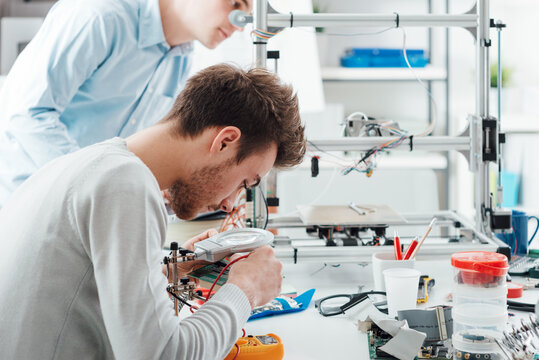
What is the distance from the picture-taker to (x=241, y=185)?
1.07 meters

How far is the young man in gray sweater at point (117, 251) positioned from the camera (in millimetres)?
768

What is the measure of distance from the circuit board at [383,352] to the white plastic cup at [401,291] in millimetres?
133

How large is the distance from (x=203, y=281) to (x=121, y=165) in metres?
0.34

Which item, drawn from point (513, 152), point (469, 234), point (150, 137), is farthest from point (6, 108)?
point (513, 152)

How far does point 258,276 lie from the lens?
3.26 feet

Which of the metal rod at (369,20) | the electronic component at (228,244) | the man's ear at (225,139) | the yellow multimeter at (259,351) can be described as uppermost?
the metal rod at (369,20)

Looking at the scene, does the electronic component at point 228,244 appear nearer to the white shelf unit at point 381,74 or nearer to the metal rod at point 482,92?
the metal rod at point 482,92

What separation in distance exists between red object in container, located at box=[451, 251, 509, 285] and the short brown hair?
0.36 m

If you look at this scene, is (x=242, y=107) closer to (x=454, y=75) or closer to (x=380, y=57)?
(x=380, y=57)

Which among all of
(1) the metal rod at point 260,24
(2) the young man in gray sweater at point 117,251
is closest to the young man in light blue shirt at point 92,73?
(1) the metal rod at point 260,24

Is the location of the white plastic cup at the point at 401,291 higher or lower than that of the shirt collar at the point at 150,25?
lower

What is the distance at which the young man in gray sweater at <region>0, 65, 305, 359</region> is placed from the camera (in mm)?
768

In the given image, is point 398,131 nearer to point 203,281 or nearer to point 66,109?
point 203,281

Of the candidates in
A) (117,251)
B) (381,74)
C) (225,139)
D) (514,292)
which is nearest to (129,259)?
(117,251)
